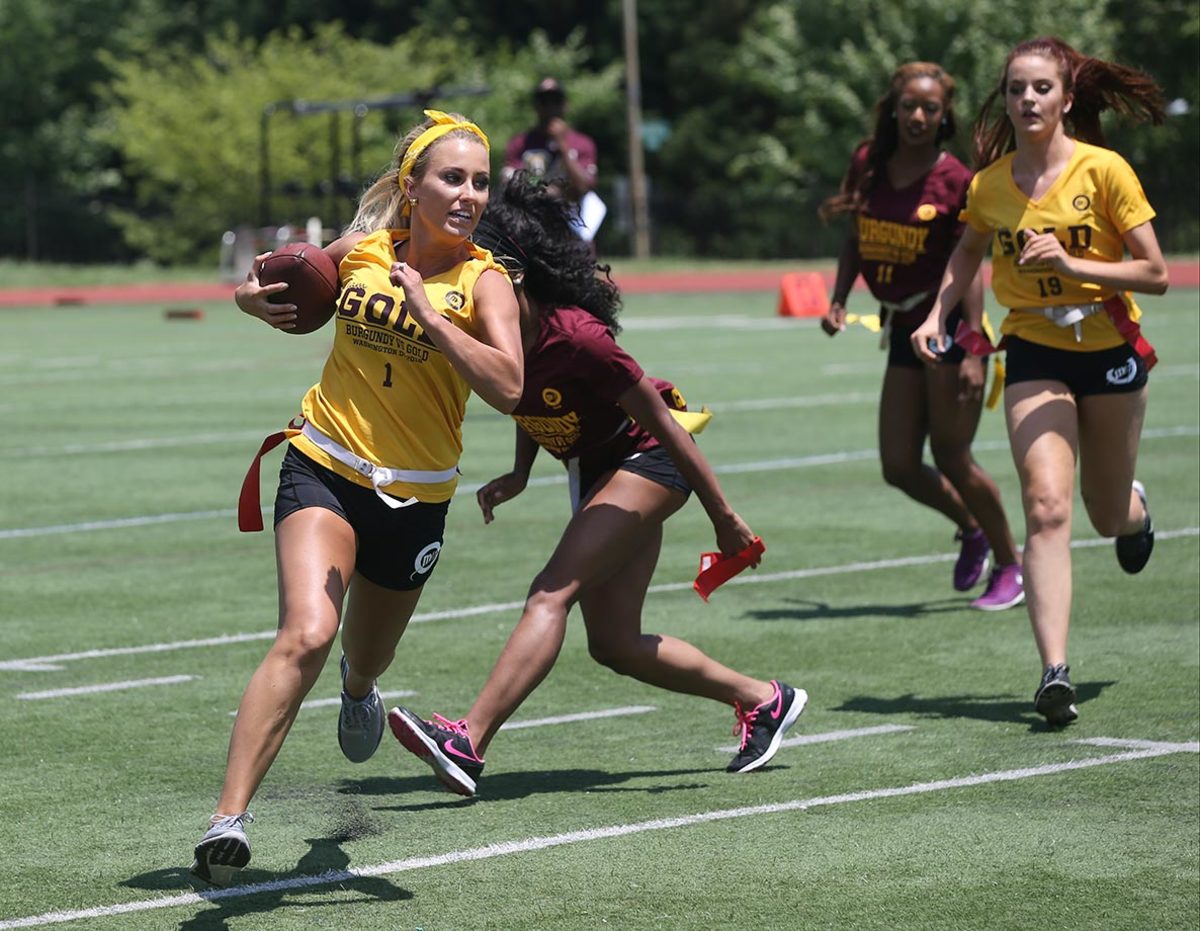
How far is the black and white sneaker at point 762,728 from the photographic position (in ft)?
22.2

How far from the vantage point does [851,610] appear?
9.63m

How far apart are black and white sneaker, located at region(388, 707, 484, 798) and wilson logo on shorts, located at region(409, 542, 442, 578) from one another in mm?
396

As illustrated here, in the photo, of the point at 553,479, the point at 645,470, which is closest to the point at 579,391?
the point at 645,470

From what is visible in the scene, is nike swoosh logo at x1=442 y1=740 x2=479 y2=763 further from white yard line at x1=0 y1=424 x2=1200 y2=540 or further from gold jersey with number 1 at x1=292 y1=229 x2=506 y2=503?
white yard line at x1=0 y1=424 x2=1200 y2=540

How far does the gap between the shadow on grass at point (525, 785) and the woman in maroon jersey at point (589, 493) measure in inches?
10.3

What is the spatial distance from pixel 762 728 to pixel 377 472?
178 cm

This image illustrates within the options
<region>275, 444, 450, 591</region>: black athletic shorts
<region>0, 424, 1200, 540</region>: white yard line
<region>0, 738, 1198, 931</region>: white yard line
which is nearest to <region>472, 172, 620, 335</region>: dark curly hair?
<region>275, 444, 450, 591</region>: black athletic shorts

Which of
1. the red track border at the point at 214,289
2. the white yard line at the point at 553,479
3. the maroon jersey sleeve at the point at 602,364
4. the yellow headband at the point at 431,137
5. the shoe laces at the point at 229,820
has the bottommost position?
the red track border at the point at 214,289

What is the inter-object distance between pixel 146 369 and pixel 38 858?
1843 centimetres

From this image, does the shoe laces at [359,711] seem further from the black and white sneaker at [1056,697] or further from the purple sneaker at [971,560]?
the purple sneaker at [971,560]

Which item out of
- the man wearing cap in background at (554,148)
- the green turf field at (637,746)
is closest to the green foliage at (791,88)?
the man wearing cap in background at (554,148)

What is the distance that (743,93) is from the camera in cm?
6575

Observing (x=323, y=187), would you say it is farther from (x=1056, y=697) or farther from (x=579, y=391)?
(x=579, y=391)

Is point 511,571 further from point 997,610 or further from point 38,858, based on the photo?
point 38,858
